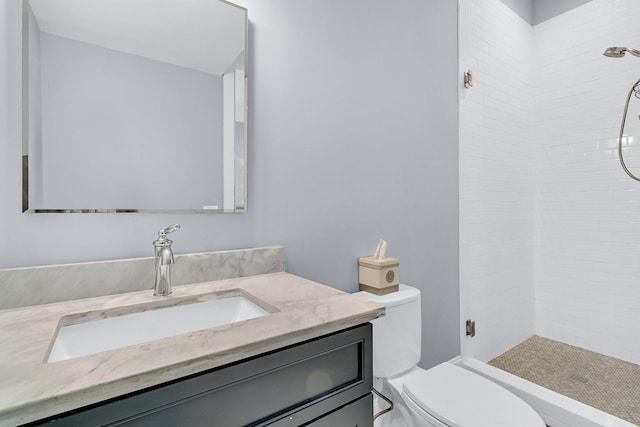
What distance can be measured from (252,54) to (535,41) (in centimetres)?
258

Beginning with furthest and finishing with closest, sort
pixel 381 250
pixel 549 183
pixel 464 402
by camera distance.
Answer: pixel 549 183 < pixel 381 250 < pixel 464 402

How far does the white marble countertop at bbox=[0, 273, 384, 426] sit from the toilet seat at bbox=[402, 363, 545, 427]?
1.93 ft

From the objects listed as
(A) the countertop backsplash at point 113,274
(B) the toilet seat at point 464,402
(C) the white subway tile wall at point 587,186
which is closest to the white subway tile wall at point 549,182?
(C) the white subway tile wall at point 587,186

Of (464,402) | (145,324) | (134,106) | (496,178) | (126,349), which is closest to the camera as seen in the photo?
(126,349)

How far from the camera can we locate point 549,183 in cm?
264

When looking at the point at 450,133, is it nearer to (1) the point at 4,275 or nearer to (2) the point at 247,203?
(2) the point at 247,203

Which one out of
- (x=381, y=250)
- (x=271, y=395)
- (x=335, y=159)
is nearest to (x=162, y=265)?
(x=271, y=395)

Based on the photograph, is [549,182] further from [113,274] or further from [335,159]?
[113,274]

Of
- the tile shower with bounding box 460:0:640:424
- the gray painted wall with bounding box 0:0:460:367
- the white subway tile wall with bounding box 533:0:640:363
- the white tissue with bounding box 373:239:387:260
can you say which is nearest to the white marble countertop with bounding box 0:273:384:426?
the gray painted wall with bounding box 0:0:460:367

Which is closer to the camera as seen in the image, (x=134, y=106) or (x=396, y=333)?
(x=134, y=106)

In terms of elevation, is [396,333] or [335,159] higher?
[335,159]

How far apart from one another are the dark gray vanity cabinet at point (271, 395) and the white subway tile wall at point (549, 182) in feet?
5.01

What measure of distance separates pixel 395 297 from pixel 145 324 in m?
1.00

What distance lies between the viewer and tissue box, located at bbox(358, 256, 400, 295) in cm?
154
